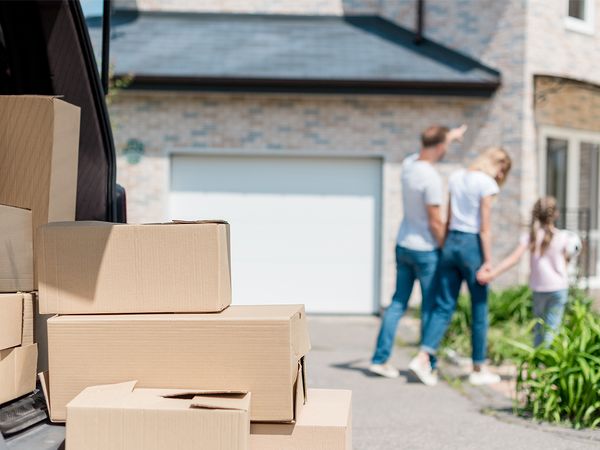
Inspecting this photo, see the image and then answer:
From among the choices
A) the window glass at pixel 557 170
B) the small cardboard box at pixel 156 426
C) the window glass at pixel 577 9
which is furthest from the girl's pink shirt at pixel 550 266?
the window glass at pixel 577 9

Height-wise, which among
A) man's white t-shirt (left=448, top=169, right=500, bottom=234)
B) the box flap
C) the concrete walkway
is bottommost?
the concrete walkway

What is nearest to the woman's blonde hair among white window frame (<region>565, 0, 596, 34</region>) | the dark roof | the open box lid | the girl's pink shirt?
the girl's pink shirt

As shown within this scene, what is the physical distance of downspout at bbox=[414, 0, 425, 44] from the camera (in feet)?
40.1

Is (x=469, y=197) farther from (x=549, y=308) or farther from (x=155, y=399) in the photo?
(x=155, y=399)

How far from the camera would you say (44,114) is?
10.1 feet

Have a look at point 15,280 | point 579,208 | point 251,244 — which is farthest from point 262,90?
point 15,280

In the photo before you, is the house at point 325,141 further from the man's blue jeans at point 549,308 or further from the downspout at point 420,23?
the man's blue jeans at point 549,308

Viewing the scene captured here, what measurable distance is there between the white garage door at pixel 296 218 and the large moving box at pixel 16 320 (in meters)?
8.55

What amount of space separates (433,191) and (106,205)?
10.8 ft

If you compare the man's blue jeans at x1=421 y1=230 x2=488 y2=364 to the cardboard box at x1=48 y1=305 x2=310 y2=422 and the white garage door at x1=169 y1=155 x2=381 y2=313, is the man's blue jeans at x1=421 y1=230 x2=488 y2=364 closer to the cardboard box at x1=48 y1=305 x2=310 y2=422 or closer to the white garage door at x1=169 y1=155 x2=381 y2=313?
the cardboard box at x1=48 y1=305 x2=310 y2=422

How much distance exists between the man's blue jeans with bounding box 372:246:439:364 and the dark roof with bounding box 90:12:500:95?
4990 millimetres

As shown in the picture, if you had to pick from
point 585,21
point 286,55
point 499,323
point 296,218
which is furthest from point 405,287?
point 585,21

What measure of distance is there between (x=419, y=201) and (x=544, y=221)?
105 cm

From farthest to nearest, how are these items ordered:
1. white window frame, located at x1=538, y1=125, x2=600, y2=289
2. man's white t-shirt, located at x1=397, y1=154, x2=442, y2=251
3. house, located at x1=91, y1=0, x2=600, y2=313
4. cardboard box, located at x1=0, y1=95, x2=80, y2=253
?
white window frame, located at x1=538, y1=125, x2=600, y2=289
house, located at x1=91, y1=0, x2=600, y2=313
man's white t-shirt, located at x1=397, y1=154, x2=442, y2=251
cardboard box, located at x1=0, y1=95, x2=80, y2=253
